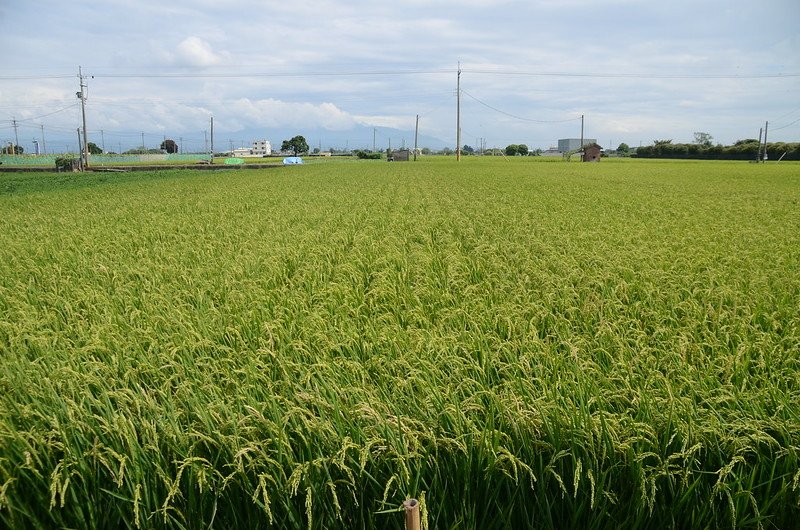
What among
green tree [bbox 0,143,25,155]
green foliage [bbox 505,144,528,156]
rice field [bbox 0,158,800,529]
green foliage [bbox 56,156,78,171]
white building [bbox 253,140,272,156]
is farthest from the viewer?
white building [bbox 253,140,272,156]

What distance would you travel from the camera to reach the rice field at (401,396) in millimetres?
1993

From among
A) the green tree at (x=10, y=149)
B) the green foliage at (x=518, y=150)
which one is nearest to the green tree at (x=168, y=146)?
the green tree at (x=10, y=149)

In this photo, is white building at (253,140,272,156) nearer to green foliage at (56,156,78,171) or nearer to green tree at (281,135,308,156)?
green tree at (281,135,308,156)

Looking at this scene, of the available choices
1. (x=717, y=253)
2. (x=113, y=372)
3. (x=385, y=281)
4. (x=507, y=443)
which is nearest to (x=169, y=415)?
(x=113, y=372)

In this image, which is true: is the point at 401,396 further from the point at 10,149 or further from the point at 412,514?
the point at 10,149

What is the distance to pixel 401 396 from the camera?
7.82 ft

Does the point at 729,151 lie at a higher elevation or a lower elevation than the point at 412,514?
higher

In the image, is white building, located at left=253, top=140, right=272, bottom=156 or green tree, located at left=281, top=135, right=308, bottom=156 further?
white building, located at left=253, top=140, right=272, bottom=156

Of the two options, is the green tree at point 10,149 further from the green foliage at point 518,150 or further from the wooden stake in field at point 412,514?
the wooden stake in field at point 412,514

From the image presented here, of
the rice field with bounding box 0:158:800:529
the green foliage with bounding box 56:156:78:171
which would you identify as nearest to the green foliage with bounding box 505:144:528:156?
the green foliage with bounding box 56:156:78:171

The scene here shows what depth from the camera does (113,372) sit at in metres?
2.77

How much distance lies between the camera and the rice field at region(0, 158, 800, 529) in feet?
6.54

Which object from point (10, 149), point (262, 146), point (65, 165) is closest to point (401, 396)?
point (65, 165)

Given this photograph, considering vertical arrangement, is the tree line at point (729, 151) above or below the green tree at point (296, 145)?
below
